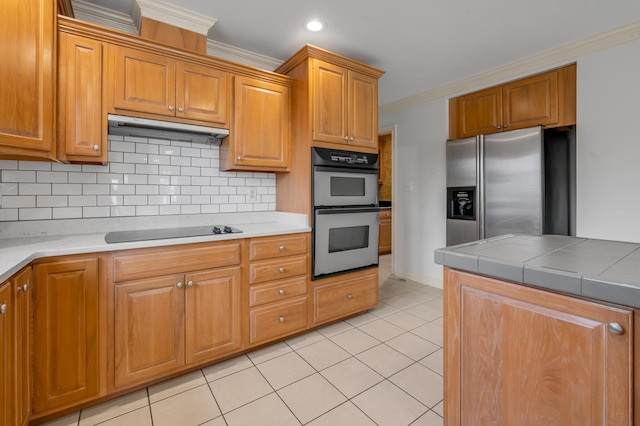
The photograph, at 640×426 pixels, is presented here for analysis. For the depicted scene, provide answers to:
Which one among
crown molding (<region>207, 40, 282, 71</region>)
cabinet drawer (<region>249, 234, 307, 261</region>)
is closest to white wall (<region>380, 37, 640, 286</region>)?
cabinet drawer (<region>249, 234, 307, 261</region>)

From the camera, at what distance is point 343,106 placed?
2604 mm

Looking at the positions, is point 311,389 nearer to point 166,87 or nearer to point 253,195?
point 253,195

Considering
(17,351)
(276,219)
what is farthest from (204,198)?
(17,351)

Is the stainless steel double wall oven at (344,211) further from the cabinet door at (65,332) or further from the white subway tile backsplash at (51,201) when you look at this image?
the white subway tile backsplash at (51,201)

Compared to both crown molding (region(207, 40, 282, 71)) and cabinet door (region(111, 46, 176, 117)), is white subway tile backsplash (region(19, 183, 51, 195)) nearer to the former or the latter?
cabinet door (region(111, 46, 176, 117))

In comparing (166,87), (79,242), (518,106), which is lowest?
(79,242)

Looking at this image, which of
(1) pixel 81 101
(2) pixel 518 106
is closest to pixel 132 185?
(1) pixel 81 101

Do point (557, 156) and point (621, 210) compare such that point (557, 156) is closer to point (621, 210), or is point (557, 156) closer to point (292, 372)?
point (621, 210)

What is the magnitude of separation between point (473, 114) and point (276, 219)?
249cm

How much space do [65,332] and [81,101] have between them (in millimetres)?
1313

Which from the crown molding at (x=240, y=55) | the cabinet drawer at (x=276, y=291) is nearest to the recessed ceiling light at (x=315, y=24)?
the crown molding at (x=240, y=55)

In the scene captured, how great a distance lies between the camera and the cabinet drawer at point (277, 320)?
7.13ft

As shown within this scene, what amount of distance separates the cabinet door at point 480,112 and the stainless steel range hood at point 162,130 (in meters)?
2.68

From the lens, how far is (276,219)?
2900mm
